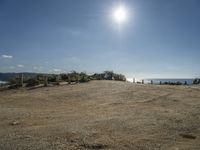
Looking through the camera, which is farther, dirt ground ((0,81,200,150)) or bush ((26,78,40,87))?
bush ((26,78,40,87))

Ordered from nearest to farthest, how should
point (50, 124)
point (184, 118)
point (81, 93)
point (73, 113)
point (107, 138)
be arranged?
point (107, 138) < point (50, 124) < point (184, 118) < point (73, 113) < point (81, 93)

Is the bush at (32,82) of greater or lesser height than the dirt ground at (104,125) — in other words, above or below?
above

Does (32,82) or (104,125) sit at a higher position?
(32,82)

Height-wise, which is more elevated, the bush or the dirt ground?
the bush

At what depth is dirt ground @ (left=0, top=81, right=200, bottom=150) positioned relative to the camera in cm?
696

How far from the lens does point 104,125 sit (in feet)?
29.0

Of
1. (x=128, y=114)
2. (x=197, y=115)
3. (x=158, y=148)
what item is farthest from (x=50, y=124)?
(x=197, y=115)

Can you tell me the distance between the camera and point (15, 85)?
893 inches

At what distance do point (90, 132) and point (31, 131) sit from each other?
5.47 feet

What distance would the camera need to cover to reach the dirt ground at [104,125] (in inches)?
274

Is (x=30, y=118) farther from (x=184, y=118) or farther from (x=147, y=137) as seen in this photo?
(x=184, y=118)

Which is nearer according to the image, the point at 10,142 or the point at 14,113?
→ the point at 10,142

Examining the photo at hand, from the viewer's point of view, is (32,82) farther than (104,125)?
Yes

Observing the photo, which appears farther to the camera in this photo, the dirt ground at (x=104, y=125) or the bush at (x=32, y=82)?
the bush at (x=32, y=82)
